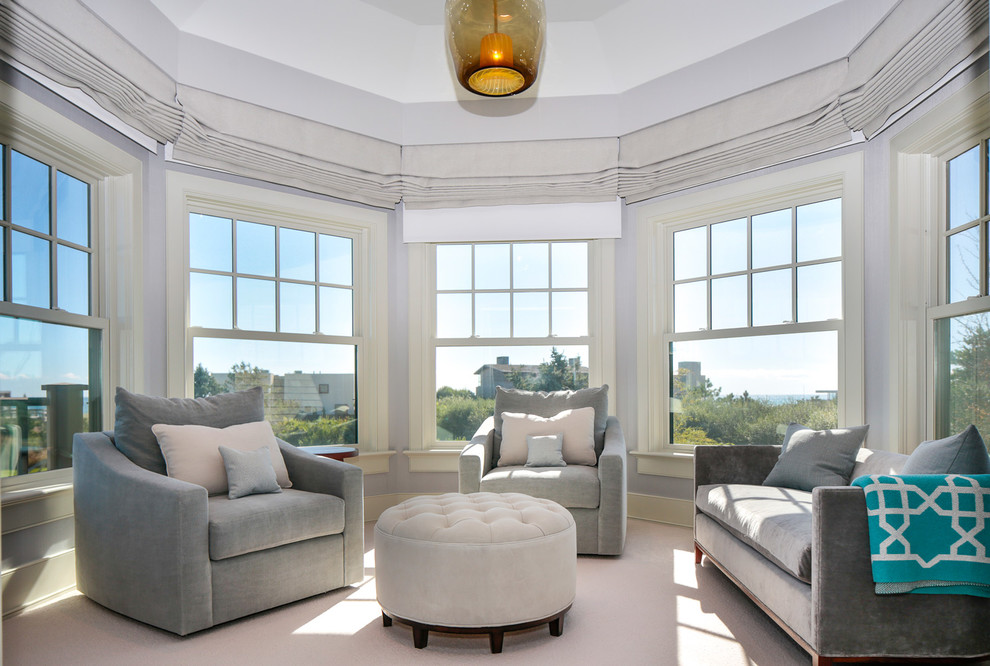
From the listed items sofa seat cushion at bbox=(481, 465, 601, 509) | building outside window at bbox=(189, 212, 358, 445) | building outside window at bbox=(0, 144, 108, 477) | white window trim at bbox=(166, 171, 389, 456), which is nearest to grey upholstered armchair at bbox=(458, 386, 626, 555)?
sofa seat cushion at bbox=(481, 465, 601, 509)

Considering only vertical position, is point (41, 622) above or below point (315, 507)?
below

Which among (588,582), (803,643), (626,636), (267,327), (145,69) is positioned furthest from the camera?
(267,327)

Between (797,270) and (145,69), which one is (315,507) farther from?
(797,270)

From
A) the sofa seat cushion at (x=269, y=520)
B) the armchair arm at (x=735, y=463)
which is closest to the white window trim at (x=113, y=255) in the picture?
the sofa seat cushion at (x=269, y=520)

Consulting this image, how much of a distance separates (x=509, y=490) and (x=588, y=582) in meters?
0.68

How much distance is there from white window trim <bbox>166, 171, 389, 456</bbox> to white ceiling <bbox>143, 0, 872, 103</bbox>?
90 centimetres

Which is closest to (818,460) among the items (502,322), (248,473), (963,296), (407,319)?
(963,296)

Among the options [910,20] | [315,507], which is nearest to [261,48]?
[315,507]

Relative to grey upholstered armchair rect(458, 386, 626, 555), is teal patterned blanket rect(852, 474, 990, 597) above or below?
above

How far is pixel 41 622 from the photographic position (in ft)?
9.01

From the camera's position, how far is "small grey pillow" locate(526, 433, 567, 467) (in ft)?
13.2

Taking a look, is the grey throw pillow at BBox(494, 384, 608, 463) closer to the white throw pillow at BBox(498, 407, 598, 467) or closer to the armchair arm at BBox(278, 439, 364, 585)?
the white throw pillow at BBox(498, 407, 598, 467)

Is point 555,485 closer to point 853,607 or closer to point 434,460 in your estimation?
point 434,460

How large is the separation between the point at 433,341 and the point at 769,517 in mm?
2967
